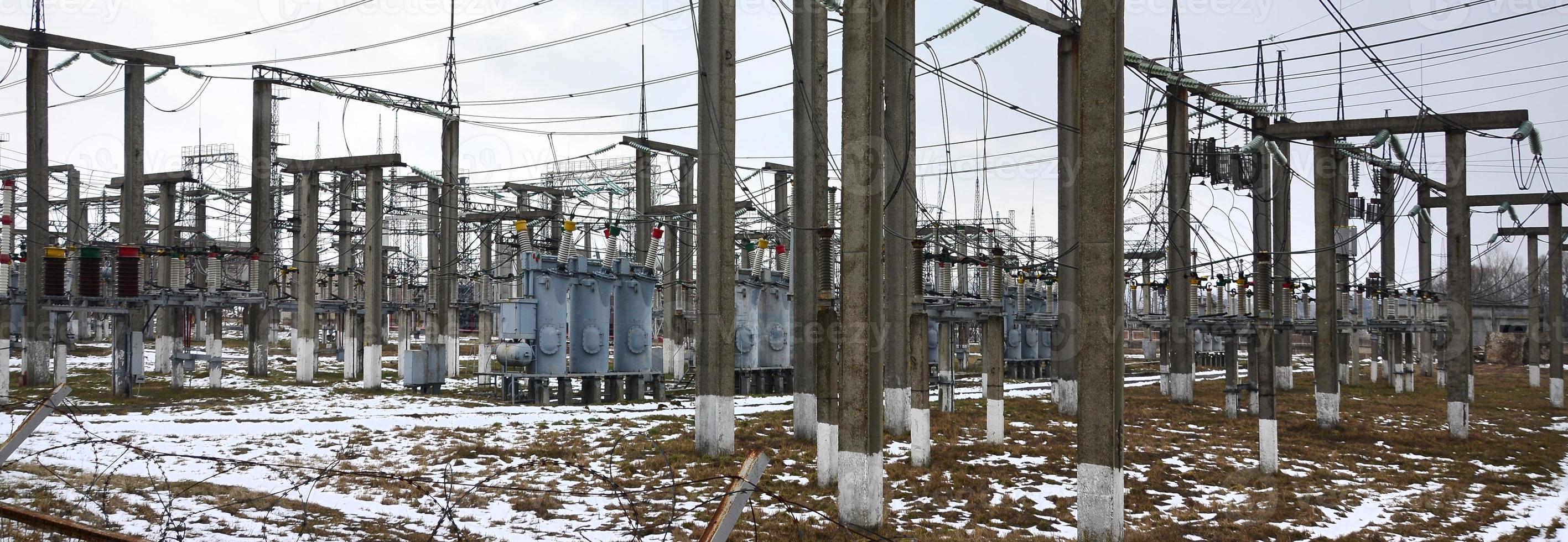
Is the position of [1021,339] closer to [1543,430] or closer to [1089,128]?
[1543,430]

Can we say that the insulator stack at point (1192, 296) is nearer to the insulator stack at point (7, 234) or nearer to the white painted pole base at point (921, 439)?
the white painted pole base at point (921, 439)

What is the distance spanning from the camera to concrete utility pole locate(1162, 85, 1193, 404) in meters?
25.3

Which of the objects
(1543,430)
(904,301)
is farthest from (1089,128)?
(1543,430)

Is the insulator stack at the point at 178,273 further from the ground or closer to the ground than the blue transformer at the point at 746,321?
further from the ground

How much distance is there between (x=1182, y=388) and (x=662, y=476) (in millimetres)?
18533

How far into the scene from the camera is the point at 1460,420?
2059 cm

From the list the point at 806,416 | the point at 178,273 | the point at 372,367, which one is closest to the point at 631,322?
the point at 372,367

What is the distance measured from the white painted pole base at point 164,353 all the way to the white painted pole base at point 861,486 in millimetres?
28609

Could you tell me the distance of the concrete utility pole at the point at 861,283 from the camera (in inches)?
402

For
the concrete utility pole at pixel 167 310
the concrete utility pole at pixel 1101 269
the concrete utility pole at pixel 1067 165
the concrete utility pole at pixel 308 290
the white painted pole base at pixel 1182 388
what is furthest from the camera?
the concrete utility pole at pixel 167 310

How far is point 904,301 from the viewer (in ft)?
56.1

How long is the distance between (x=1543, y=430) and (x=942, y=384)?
14.2 meters

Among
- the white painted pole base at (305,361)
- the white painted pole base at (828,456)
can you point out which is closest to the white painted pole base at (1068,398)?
the white painted pole base at (828,456)

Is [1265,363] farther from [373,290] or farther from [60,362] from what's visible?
[60,362]
